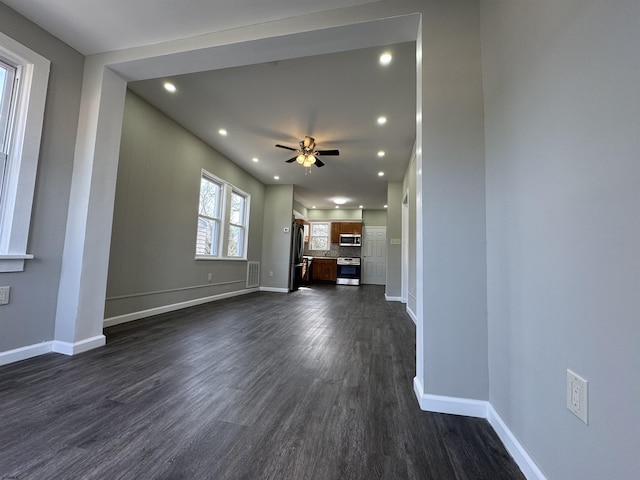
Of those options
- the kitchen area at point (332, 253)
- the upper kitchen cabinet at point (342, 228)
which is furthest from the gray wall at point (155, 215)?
the upper kitchen cabinet at point (342, 228)

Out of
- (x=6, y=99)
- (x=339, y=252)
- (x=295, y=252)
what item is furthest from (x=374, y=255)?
(x=6, y=99)

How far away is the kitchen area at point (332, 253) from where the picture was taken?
9031mm

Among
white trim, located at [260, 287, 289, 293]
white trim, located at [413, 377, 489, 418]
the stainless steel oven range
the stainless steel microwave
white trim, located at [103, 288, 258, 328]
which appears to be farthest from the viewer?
the stainless steel microwave

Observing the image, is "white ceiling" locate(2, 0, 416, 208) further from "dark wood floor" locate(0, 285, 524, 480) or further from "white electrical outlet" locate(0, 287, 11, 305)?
"dark wood floor" locate(0, 285, 524, 480)

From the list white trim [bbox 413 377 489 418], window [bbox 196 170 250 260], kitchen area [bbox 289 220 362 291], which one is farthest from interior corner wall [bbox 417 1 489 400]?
kitchen area [bbox 289 220 362 291]

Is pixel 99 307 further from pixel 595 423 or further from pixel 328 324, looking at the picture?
pixel 595 423

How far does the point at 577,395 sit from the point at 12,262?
10.6ft

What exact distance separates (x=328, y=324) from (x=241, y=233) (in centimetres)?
330

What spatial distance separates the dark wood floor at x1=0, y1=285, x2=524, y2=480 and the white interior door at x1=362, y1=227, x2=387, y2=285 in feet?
22.2

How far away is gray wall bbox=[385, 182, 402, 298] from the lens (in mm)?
5805

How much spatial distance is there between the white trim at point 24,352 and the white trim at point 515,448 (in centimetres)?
316

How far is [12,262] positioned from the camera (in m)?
1.93

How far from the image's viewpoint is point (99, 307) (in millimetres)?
2365

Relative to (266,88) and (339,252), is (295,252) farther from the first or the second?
(266,88)
